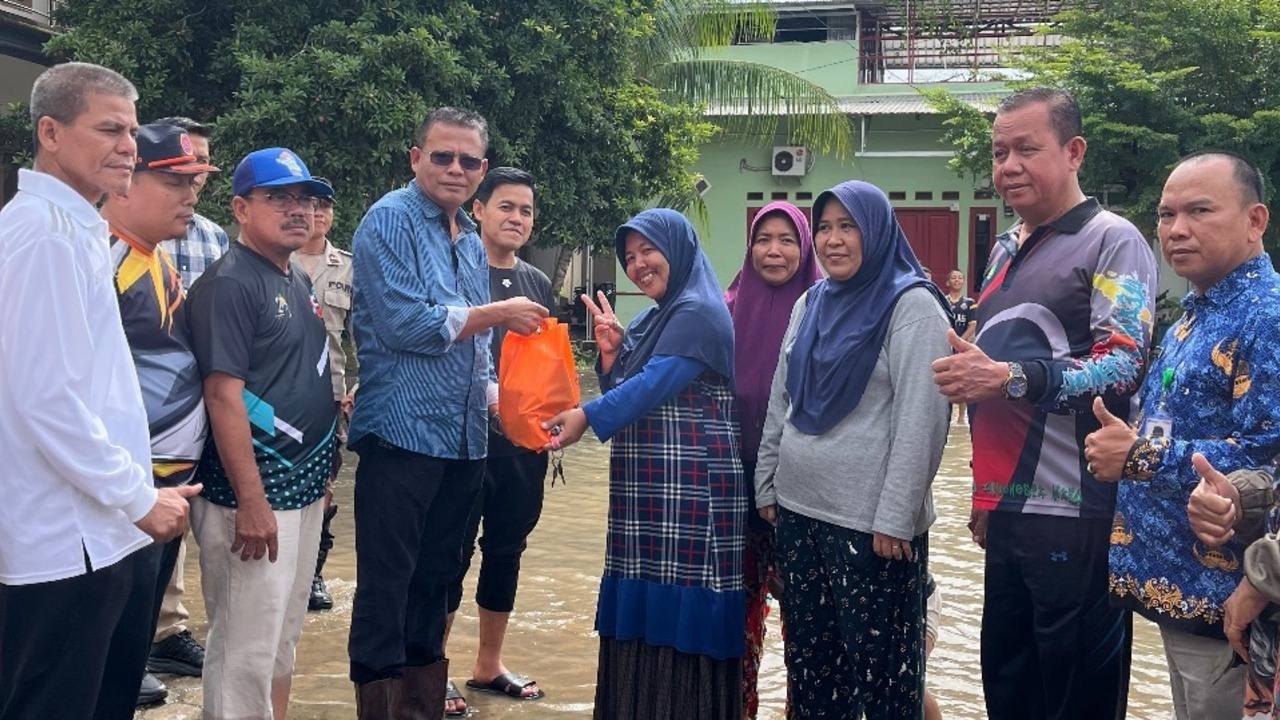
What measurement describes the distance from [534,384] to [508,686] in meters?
1.42

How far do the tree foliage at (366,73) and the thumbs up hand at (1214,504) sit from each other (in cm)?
783

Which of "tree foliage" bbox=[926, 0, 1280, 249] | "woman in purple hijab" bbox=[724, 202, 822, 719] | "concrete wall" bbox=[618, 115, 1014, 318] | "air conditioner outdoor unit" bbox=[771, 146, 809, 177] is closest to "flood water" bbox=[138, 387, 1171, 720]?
"woman in purple hijab" bbox=[724, 202, 822, 719]

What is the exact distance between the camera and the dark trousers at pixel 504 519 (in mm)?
4648

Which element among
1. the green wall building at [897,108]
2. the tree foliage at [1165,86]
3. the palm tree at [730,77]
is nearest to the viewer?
the palm tree at [730,77]

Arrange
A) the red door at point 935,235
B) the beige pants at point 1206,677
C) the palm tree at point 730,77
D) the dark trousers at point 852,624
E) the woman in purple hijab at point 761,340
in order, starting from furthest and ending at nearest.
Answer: the red door at point 935,235 → the palm tree at point 730,77 → the woman in purple hijab at point 761,340 → the dark trousers at point 852,624 → the beige pants at point 1206,677

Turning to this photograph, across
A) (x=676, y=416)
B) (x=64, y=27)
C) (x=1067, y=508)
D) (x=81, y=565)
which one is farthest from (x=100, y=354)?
(x=64, y=27)

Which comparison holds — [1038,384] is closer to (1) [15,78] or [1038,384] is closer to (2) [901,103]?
(1) [15,78]

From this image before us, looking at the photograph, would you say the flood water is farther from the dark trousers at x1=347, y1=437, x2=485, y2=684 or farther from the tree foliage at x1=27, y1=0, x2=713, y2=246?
the tree foliage at x1=27, y1=0, x2=713, y2=246

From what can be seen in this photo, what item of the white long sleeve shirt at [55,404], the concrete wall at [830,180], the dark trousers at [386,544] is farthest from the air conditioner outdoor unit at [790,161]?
the white long sleeve shirt at [55,404]

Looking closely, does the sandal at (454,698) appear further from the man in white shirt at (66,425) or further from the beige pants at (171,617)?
the man in white shirt at (66,425)

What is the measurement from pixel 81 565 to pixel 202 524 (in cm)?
84

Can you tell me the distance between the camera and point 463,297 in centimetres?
395

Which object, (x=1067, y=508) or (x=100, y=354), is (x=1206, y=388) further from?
(x=100, y=354)

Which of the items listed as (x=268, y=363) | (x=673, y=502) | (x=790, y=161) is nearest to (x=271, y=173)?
(x=268, y=363)
